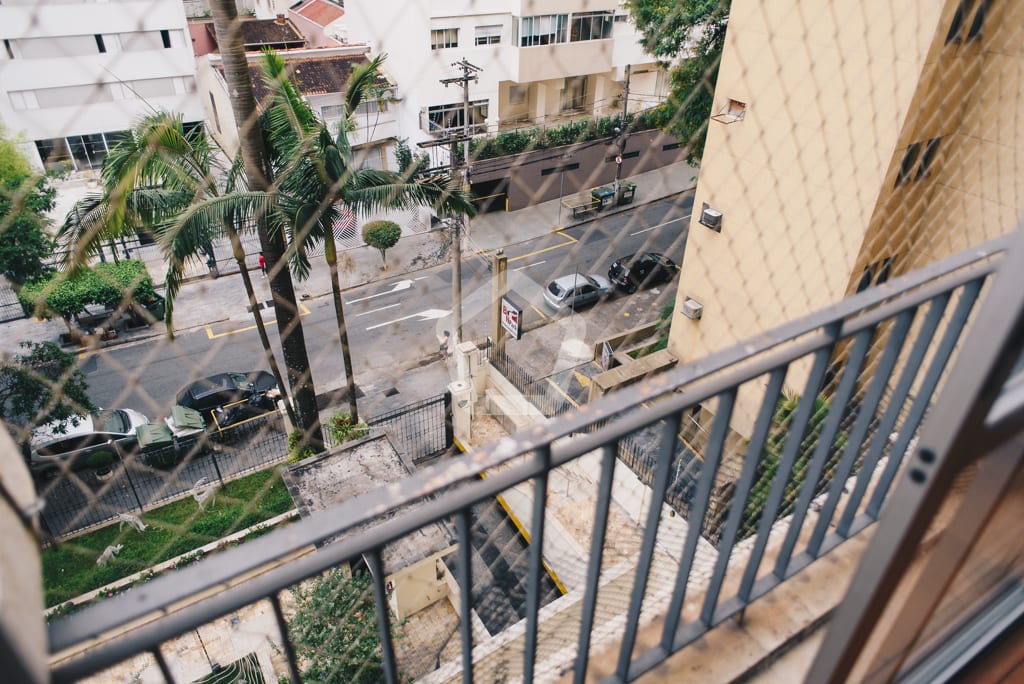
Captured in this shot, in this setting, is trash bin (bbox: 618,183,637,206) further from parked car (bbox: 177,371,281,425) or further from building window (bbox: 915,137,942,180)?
building window (bbox: 915,137,942,180)

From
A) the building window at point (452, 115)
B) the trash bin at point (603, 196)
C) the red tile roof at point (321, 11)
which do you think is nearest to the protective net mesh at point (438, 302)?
the building window at point (452, 115)

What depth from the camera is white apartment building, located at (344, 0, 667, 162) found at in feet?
25.6

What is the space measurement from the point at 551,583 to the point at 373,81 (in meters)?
3.35

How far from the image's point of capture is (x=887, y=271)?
4312 millimetres

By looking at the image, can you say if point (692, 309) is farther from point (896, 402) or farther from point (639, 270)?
point (639, 270)

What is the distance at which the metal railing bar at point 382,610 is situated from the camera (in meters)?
0.62

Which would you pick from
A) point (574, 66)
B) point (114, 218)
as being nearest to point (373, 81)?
point (114, 218)

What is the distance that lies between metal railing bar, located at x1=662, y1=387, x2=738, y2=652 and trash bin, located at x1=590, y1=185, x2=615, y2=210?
9591mm

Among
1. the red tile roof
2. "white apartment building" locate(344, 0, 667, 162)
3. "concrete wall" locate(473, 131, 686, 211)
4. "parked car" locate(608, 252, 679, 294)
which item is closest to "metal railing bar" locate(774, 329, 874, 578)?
"white apartment building" locate(344, 0, 667, 162)

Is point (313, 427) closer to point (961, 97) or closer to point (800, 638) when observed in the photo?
point (800, 638)

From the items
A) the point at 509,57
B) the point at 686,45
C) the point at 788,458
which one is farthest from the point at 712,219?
the point at 509,57

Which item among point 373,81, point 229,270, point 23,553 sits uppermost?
point 23,553

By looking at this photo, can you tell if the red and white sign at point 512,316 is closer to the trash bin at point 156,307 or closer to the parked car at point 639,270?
the parked car at point 639,270

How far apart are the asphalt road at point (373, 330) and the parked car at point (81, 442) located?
1.49 feet
